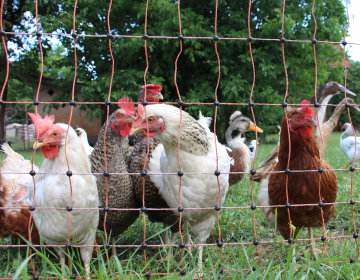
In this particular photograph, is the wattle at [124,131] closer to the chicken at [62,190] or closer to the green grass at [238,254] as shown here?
the chicken at [62,190]

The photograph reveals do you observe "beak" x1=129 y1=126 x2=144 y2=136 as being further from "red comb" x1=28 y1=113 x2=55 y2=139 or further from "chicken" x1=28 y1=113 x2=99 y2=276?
"red comb" x1=28 y1=113 x2=55 y2=139

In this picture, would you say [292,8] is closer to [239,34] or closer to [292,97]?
[239,34]

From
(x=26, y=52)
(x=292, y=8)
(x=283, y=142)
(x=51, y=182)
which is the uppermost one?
(x=292, y=8)

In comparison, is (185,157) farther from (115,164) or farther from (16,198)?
(16,198)

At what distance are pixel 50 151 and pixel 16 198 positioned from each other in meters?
0.95

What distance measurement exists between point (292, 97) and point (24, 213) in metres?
12.4

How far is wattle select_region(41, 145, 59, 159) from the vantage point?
6.13 ft

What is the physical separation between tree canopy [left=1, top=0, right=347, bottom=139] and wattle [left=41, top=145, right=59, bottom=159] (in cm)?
704

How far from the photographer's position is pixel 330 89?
4.60 m

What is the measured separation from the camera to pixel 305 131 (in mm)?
2115

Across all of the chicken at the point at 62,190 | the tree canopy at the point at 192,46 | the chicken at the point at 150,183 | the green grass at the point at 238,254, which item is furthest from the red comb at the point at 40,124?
the tree canopy at the point at 192,46

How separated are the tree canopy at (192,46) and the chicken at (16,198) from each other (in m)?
6.14

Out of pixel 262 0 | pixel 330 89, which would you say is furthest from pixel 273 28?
pixel 330 89

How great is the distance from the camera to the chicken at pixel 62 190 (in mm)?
1803
